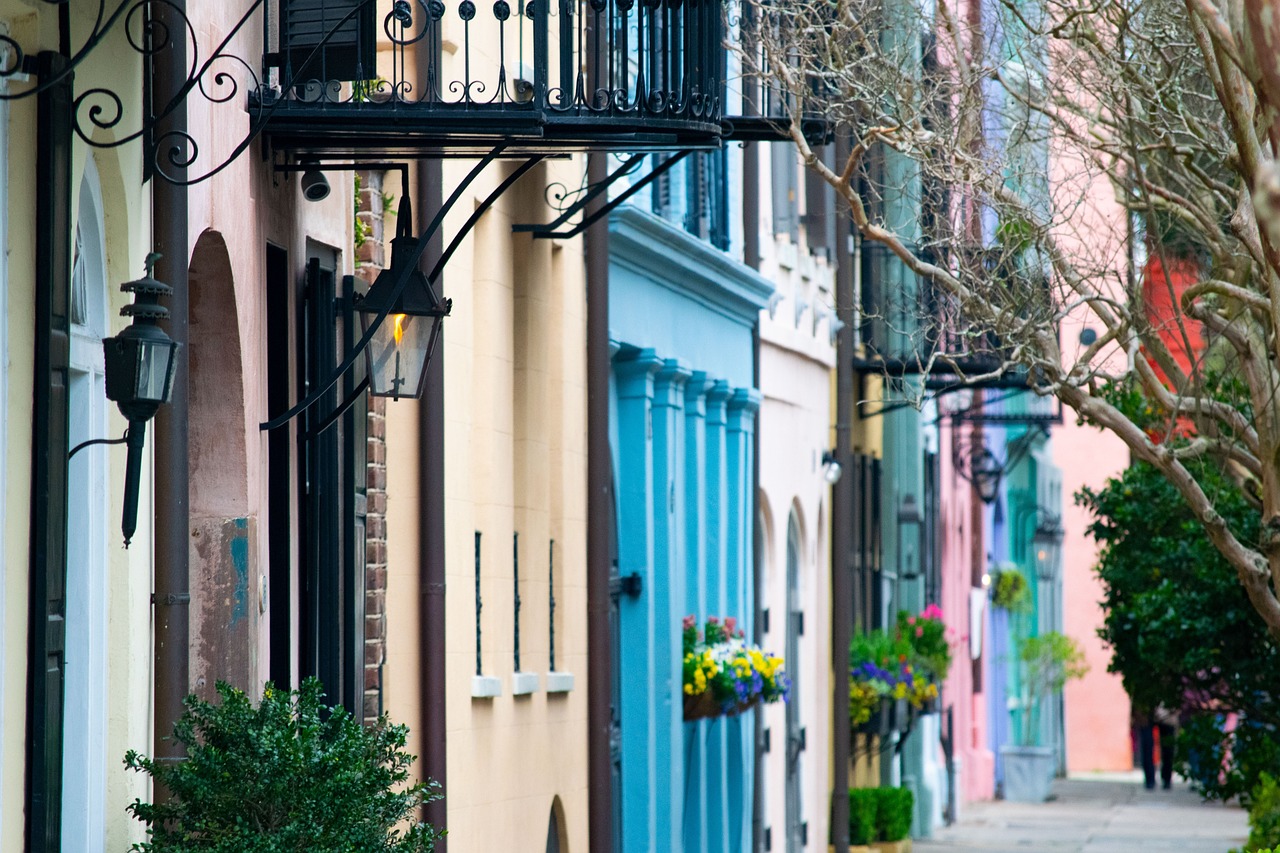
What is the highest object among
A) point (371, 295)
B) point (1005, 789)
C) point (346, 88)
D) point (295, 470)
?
point (346, 88)

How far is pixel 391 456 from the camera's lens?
10.9m

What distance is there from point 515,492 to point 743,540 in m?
5.53

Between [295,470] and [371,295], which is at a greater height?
[371,295]

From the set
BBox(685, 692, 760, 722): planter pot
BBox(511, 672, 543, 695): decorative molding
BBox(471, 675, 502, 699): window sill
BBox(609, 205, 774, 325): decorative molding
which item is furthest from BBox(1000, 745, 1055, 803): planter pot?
BBox(471, 675, 502, 699): window sill

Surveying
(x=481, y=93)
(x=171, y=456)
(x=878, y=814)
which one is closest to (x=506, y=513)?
(x=481, y=93)

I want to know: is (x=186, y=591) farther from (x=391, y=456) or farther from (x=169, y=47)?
(x=391, y=456)

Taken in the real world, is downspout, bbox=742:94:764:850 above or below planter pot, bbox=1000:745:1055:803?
above

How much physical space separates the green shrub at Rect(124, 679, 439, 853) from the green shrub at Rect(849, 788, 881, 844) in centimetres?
1687

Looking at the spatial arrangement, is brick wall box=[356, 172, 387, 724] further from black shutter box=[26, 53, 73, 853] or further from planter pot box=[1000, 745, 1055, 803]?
planter pot box=[1000, 745, 1055, 803]

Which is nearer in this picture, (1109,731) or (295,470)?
(295,470)

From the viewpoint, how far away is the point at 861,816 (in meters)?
23.1

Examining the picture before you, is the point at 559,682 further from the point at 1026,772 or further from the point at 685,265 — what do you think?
the point at 1026,772

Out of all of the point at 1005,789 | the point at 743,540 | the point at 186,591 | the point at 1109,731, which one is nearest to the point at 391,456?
the point at 186,591

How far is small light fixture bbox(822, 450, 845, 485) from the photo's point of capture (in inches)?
875
